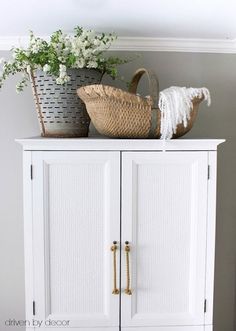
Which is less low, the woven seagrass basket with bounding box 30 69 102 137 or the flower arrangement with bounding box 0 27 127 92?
the flower arrangement with bounding box 0 27 127 92

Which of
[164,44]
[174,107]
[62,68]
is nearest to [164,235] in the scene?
[174,107]

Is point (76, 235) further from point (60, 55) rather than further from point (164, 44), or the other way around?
point (164, 44)

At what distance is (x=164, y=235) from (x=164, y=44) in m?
0.99

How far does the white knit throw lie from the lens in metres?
1.29

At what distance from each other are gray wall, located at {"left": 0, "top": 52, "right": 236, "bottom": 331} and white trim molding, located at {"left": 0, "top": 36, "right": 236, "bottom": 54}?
0.03 m

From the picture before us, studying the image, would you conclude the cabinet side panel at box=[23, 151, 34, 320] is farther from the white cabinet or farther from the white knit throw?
the white knit throw

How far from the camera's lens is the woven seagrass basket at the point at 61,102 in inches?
55.9

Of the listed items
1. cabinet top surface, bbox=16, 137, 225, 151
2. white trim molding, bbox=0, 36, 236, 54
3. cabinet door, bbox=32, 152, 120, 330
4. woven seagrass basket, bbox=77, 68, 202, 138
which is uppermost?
white trim molding, bbox=0, 36, 236, 54

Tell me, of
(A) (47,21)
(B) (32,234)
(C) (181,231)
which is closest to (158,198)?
(C) (181,231)

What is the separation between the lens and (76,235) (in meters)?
1.35

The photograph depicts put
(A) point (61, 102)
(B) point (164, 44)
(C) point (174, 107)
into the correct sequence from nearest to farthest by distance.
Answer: (C) point (174, 107) → (A) point (61, 102) → (B) point (164, 44)

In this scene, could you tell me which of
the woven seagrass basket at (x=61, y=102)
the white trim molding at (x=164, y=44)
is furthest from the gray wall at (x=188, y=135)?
the woven seagrass basket at (x=61, y=102)

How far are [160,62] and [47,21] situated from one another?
60 centimetres

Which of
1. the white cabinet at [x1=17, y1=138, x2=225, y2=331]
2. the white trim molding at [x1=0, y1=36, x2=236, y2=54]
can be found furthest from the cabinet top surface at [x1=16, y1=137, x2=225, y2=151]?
the white trim molding at [x1=0, y1=36, x2=236, y2=54]
